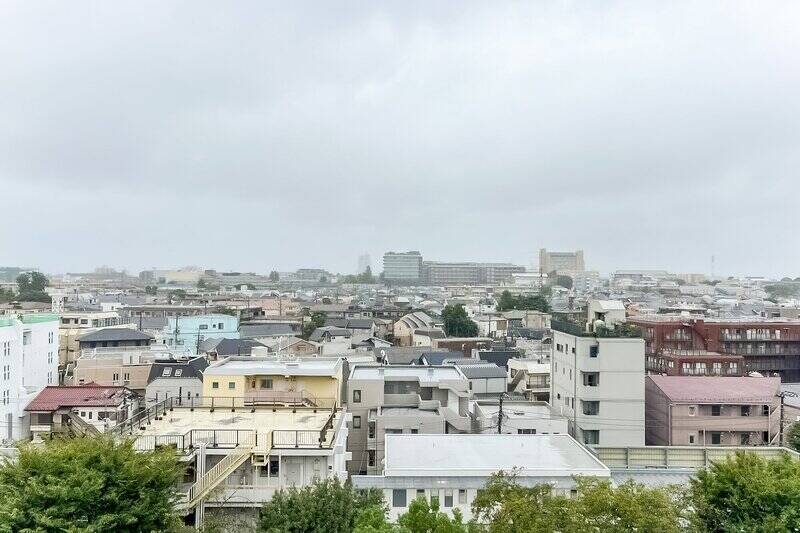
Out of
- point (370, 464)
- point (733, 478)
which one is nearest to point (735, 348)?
point (370, 464)

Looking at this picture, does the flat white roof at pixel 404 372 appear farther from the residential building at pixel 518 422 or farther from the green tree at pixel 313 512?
the green tree at pixel 313 512

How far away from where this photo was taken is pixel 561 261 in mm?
178250

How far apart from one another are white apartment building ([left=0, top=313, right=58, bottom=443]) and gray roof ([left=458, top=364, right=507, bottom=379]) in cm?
1549

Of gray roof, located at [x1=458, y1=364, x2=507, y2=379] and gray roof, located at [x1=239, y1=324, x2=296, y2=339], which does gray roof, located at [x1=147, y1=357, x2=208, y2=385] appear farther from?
gray roof, located at [x1=239, y1=324, x2=296, y2=339]

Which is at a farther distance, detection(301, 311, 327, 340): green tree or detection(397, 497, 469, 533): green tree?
detection(301, 311, 327, 340): green tree

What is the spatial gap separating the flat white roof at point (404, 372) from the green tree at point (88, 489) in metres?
10.5

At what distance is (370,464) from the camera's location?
16.9 meters

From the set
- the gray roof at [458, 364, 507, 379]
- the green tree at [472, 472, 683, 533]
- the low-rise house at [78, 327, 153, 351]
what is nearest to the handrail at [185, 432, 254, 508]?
the green tree at [472, 472, 683, 533]

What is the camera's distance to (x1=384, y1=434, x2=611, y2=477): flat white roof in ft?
41.4

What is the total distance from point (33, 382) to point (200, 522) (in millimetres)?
18321

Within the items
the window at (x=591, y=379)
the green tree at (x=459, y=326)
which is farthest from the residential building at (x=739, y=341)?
the window at (x=591, y=379)

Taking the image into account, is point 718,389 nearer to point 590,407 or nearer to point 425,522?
point 590,407

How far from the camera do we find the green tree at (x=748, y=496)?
8.58 m

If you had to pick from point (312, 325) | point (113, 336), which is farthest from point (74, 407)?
point (312, 325)
